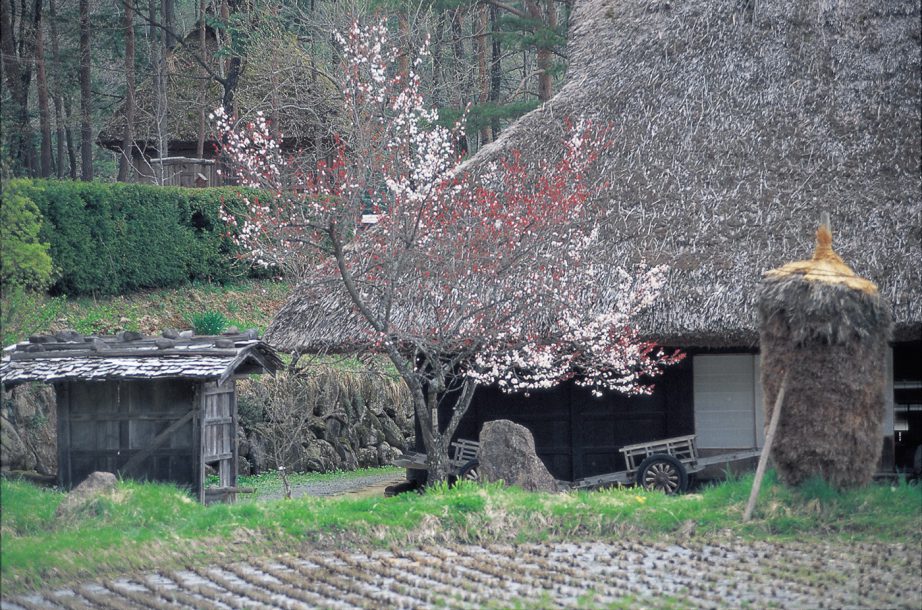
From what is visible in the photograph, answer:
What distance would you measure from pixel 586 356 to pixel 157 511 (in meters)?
5.20

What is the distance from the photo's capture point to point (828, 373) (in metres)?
9.27

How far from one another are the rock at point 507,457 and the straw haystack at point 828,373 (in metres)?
2.47

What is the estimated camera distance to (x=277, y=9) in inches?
973

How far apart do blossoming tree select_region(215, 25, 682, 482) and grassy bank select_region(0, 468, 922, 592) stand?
5.09 feet

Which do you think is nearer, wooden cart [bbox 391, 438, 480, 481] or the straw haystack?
the straw haystack

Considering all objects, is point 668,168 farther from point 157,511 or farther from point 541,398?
point 157,511

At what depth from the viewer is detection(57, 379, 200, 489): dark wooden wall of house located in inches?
446

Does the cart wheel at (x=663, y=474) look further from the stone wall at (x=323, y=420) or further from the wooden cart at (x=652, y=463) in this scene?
the stone wall at (x=323, y=420)

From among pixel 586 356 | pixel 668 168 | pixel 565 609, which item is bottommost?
pixel 565 609

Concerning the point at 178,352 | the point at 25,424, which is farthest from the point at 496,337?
the point at 25,424

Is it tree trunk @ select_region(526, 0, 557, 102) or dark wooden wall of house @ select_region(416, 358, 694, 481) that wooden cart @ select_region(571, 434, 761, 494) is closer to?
dark wooden wall of house @ select_region(416, 358, 694, 481)

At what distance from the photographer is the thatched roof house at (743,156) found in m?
12.0

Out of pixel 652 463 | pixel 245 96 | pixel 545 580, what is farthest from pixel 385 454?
pixel 545 580

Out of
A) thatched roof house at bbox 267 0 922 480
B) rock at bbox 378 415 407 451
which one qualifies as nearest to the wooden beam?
thatched roof house at bbox 267 0 922 480
